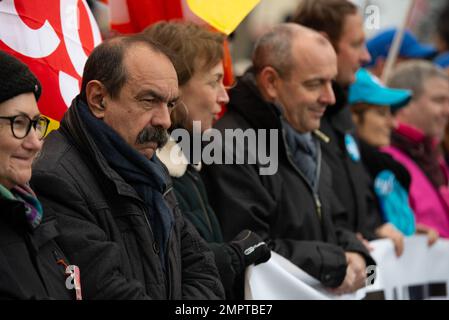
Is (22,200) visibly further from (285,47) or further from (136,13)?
(285,47)

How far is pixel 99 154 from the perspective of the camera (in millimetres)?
4480

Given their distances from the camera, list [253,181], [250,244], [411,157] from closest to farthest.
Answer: [250,244]
[253,181]
[411,157]

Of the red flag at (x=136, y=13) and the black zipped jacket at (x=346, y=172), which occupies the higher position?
the red flag at (x=136, y=13)

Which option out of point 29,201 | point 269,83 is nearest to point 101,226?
point 29,201

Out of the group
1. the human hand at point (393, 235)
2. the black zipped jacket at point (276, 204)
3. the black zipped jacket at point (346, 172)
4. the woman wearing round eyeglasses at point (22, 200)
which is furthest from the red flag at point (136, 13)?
the woman wearing round eyeglasses at point (22, 200)

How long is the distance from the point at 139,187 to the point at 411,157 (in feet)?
14.8

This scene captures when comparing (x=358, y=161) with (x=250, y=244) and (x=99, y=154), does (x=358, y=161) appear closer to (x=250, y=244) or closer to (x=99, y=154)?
(x=250, y=244)

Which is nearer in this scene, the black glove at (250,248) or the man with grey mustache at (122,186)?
the man with grey mustache at (122,186)

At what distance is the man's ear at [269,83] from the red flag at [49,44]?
4.70ft

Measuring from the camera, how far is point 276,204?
20.1 feet

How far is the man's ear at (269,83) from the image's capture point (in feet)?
22.1

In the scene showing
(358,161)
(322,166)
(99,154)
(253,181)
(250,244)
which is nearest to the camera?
(99,154)

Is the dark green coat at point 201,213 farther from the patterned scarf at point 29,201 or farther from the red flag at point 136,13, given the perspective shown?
the patterned scarf at point 29,201

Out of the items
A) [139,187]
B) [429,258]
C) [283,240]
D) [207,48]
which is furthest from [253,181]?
[429,258]
